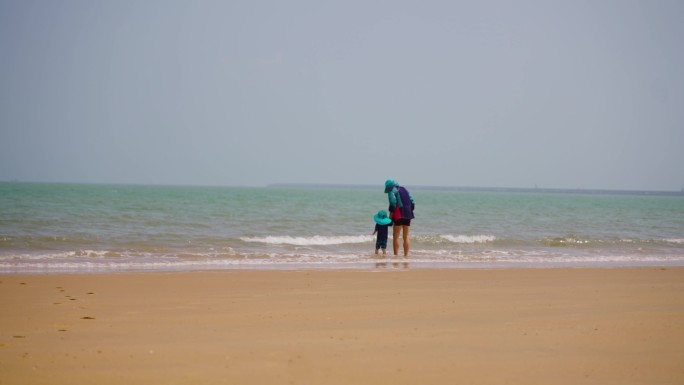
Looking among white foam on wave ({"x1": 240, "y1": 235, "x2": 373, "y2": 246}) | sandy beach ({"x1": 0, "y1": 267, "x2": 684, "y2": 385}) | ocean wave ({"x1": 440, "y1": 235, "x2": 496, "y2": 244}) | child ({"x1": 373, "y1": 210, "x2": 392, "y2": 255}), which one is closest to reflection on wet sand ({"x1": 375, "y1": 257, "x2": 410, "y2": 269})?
child ({"x1": 373, "y1": 210, "x2": 392, "y2": 255})

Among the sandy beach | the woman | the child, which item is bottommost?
the sandy beach

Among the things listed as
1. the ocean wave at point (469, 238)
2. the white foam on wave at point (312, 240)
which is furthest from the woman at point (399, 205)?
the ocean wave at point (469, 238)

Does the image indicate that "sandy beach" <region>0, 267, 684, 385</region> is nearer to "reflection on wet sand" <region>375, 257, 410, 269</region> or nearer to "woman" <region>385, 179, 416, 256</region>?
"reflection on wet sand" <region>375, 257, 410, 269</region>

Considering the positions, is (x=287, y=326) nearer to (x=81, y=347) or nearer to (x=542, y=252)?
(x=81, y=347)

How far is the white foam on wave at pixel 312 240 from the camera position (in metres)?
19.9

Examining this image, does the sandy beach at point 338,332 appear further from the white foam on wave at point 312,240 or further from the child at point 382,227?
the white foam on wave at point 312,240

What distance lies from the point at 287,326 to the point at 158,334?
108 cm

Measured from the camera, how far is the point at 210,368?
4.32 m

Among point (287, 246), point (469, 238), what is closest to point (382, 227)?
point (287, 246)

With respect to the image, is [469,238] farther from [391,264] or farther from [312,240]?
[391,264]

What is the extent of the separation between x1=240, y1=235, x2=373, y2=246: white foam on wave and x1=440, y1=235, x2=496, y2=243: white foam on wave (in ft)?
8.89

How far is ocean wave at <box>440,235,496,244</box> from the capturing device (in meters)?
21.2

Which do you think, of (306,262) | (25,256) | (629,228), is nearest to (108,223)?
(25,256)

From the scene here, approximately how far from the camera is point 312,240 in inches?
Result: 843
